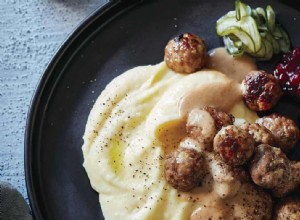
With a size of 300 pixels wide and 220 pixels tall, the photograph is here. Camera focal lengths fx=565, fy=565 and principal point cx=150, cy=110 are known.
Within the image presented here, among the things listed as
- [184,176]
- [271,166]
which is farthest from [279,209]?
[184,176]

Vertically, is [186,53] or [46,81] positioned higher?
[186,53]

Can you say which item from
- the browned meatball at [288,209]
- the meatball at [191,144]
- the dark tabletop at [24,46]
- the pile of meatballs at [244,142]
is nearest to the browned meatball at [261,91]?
the pile of meatballs at [244,142]

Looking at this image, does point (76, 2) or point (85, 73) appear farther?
point (76, 2)

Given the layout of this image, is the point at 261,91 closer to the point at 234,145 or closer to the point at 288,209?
the point at 234,145

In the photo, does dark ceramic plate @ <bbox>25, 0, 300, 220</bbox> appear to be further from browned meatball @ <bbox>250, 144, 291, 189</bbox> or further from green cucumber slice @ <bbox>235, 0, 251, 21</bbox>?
browned meatball @ <bbox>250, 144, 291, 189</bbox>

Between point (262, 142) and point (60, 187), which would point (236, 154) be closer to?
point (262, 142)

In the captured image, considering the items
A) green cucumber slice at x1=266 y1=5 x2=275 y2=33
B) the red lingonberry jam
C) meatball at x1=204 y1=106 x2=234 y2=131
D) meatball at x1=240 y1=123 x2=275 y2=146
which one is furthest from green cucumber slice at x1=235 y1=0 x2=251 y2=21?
meatball at x1=240 y1=123 x2=275 y2=146

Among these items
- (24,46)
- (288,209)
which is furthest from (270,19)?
(24,46)

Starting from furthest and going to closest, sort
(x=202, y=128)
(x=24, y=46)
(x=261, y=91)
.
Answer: (x=24, y=46), (x=261, y=91), (x=202, y=128)
